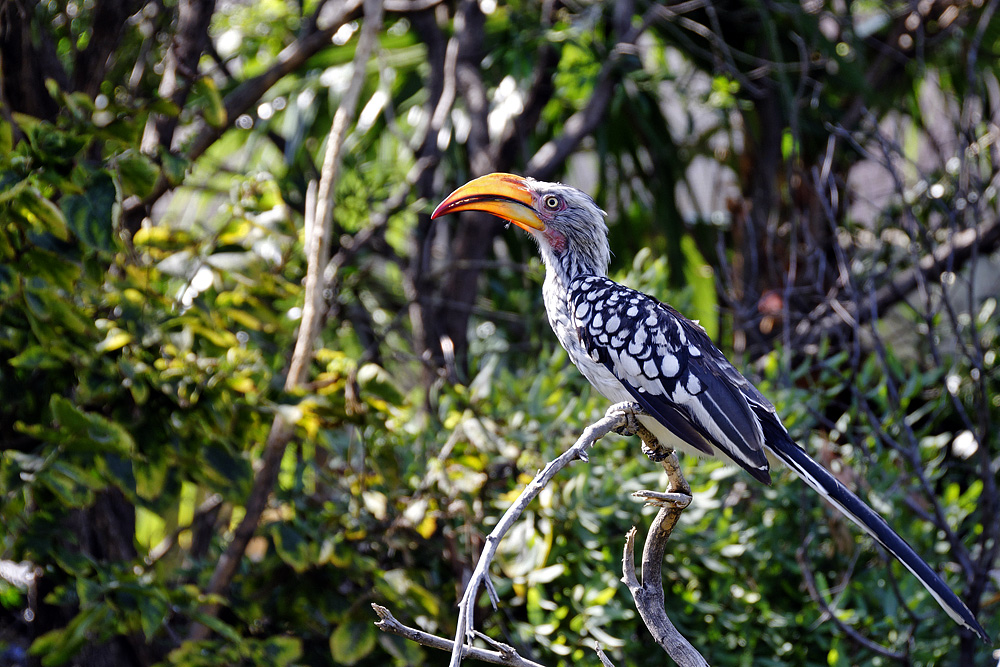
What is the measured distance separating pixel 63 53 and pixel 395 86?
61.1 inches

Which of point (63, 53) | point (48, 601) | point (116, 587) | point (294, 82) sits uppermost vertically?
point (63, 53)

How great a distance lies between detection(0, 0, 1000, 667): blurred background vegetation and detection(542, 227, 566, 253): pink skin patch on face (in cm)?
67

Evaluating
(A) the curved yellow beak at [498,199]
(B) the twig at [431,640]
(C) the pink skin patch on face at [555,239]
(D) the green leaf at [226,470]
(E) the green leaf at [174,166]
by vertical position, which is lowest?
(D) the green leaf at [226,470]

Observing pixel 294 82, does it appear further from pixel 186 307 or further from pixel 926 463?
pixel 926 463

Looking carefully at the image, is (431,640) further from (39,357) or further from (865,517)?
(39,357)

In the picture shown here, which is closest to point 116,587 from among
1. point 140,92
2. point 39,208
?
point 39,208

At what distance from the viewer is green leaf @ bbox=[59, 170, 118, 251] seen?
2.23 meters

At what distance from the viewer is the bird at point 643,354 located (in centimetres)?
198

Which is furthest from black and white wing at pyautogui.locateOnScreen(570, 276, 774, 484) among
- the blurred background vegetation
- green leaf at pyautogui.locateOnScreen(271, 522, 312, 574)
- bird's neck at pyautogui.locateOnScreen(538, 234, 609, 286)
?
green leaf at pyautogui.locateOnScreen(271, 522, 312, 574)

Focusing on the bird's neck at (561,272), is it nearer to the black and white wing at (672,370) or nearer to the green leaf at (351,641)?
the black and white wing at (672,370)

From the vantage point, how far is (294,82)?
14.6 ft

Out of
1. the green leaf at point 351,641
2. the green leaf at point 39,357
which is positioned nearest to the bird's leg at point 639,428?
the green leaf at point 351,641

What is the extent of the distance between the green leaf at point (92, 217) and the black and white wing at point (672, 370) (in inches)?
46.4

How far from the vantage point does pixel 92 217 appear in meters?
2.25
